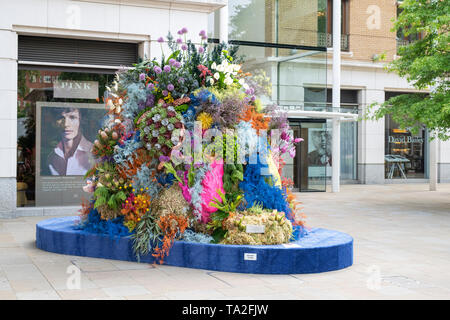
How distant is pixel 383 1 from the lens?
26.9 meters

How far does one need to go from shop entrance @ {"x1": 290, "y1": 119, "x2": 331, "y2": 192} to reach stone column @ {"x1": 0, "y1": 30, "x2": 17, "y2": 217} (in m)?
11.1

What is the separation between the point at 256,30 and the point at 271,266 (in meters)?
13.8

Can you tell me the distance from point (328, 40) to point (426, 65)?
9722 millimetres

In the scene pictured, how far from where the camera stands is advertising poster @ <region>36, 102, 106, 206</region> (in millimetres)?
14047

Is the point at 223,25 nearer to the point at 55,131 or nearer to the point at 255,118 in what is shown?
the point at 55,131

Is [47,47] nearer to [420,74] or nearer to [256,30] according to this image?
[256,30]

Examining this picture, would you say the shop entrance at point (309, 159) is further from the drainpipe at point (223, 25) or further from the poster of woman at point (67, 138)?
the poster of woman at point (67, 138)

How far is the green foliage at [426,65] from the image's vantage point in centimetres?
1461

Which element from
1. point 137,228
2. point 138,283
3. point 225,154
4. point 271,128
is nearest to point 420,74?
point 271,128

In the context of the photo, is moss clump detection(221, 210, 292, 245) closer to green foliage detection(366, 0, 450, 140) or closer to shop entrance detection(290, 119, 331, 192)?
green foliage detection(366, 0, 450, 140)

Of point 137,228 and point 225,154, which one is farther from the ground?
point 225,154

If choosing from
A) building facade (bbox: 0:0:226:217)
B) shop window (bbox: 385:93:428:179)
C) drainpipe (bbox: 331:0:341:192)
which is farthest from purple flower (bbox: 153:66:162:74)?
shop window (bbox: 385:93:428:179)

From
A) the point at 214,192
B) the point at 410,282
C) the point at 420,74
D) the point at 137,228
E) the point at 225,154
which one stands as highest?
the point at 420,74

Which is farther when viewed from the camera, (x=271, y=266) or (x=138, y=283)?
(x=271, y=266)
